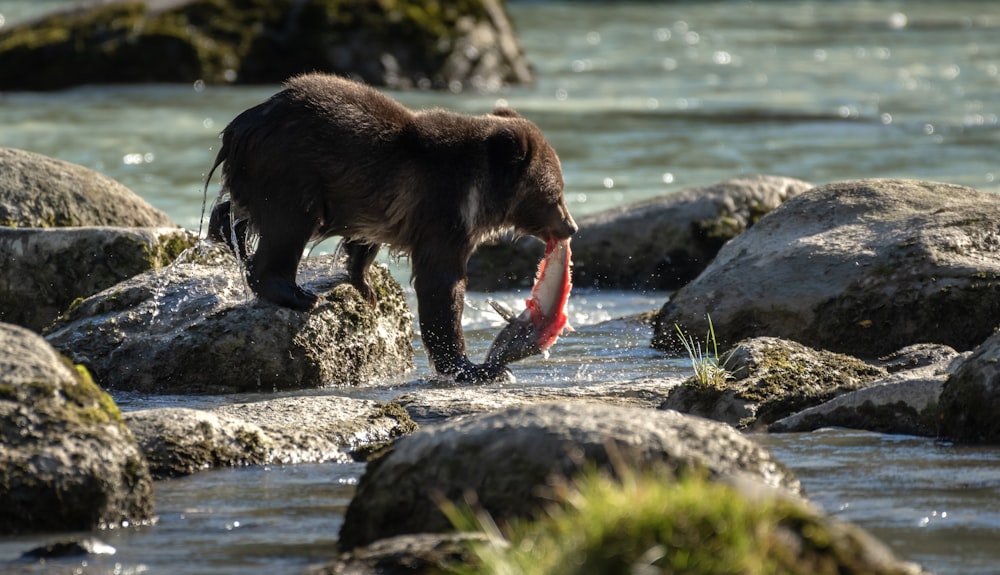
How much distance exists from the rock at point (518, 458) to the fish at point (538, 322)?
12.7 ft

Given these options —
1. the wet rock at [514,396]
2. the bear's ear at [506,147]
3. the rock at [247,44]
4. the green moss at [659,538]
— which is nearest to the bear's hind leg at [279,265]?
the wet rock at [514,396]

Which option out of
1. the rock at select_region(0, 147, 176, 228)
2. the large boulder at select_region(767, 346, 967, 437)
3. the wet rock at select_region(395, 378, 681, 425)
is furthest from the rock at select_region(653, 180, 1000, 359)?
the rock at select_region(0, 147, 176, 228)

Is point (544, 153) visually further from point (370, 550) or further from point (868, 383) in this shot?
point (370, 550)

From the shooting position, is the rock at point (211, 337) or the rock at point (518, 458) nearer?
the rock at point (518, 458)

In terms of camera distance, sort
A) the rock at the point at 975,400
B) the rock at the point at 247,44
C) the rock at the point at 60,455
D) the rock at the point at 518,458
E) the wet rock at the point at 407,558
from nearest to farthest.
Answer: the wet rock at the point at 407,558
the rock at the point at 518,458
the rock at the point at 60,455
the rock at the point at 975,400
the rock at the point at 247,44

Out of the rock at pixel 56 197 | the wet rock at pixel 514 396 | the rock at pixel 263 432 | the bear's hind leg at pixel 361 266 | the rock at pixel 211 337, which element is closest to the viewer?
the rock at pixel 263 432

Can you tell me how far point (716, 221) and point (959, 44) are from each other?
68.3 ft

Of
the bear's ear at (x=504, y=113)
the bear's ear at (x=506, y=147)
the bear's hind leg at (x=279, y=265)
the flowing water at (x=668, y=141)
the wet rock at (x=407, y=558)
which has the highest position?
the bear's ear at (x=504, y=113)

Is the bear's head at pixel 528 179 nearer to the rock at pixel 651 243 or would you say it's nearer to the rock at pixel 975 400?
the rock at pixel 651 243

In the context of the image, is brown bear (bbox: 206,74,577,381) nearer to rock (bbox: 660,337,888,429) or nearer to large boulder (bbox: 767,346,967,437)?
rock (bbox: 660,337,888,429)

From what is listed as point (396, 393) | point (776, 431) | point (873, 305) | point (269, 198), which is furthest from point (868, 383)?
point (269, 198)

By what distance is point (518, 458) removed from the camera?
535 cm

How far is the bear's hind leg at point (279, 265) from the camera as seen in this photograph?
9086 mm

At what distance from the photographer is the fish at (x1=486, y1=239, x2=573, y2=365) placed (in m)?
9.59
